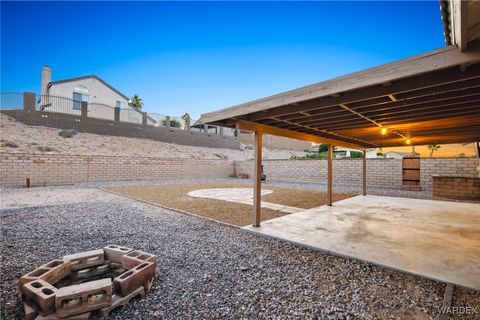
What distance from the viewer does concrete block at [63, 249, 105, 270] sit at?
2051 millimetres

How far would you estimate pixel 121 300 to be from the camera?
1674mm

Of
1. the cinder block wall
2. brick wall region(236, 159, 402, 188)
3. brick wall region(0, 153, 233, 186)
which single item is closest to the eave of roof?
the cinder block wall

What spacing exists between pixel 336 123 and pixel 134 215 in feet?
16.7

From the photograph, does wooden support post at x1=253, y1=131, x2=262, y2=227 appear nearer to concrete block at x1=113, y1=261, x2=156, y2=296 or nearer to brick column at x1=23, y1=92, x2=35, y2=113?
concrete block at x1=113, y1=261, x2=156, y2=296

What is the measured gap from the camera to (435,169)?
9.51 m

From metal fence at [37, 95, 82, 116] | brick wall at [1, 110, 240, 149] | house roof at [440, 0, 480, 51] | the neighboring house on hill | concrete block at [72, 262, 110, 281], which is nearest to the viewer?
house roof at [440, 0, 480, 51]

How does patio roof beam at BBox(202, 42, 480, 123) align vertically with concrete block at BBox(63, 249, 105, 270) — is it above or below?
above

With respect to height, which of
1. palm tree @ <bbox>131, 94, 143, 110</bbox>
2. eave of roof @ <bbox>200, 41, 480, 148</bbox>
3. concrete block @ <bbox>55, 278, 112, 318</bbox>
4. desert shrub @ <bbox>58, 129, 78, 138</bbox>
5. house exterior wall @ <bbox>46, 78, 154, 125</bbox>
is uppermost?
palm tree @ <bbox>131, 94, 143, 110</bbox>

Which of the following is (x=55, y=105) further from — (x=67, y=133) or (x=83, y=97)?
(x=83, y=97)

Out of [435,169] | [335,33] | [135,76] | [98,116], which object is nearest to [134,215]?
[435,169]

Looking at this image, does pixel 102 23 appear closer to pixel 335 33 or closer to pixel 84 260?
pixel 335 33

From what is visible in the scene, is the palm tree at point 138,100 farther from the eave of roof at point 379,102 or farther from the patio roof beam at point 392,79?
the patio roof beam at point 392,79

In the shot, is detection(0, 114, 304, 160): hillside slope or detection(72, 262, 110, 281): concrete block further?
detection(0, 114, 304, 160): hillside slope

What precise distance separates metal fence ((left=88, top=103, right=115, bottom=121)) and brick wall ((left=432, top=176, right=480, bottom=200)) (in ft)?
71.4
